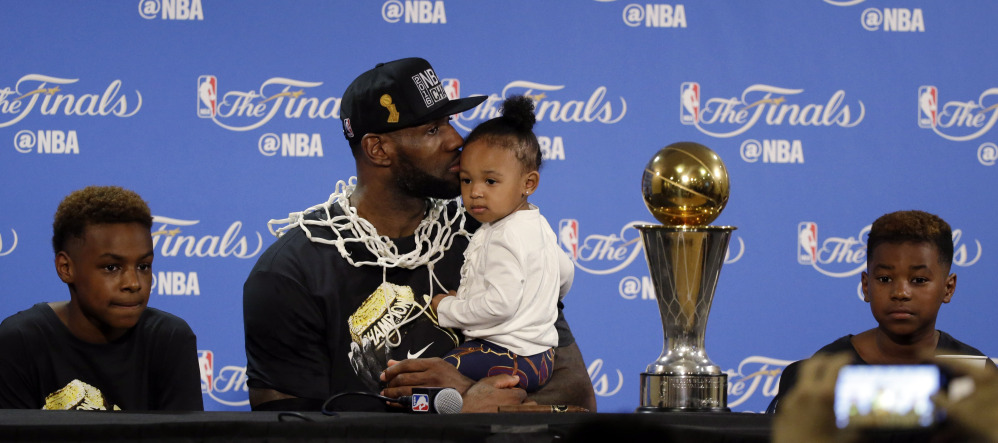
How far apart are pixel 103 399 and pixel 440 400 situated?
886 mm

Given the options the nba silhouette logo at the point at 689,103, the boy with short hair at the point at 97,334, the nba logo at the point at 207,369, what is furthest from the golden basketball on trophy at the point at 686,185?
the nba logo at the point at 207,369

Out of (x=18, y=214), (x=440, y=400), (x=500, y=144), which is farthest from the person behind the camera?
(x=18, y=214)

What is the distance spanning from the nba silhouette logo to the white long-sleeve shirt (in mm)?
1679

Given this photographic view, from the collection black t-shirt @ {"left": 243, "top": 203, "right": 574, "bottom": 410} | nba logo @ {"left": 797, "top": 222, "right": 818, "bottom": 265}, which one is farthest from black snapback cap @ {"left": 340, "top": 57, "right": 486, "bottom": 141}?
nba logo @ {"left": 797, "top": 222, "right": 818, "bottom": 265}

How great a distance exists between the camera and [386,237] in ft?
8.18

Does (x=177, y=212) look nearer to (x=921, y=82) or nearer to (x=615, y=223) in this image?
(x=615, y=223)

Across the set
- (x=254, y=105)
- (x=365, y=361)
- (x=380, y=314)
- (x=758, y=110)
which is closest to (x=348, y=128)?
(x=380, y=314)

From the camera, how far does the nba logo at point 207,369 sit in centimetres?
373

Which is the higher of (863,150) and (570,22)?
(570,22)

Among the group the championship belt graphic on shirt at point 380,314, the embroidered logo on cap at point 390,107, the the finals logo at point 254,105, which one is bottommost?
the championship belt graphic on shirt at point 380,314

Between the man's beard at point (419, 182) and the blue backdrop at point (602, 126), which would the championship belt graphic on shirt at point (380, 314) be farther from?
the blue backdrop at point (602, 126)

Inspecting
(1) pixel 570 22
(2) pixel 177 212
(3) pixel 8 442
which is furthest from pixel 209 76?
(3) pixel 8 442

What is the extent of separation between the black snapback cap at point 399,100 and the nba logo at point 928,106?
2.20m

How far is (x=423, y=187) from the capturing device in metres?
2.49
